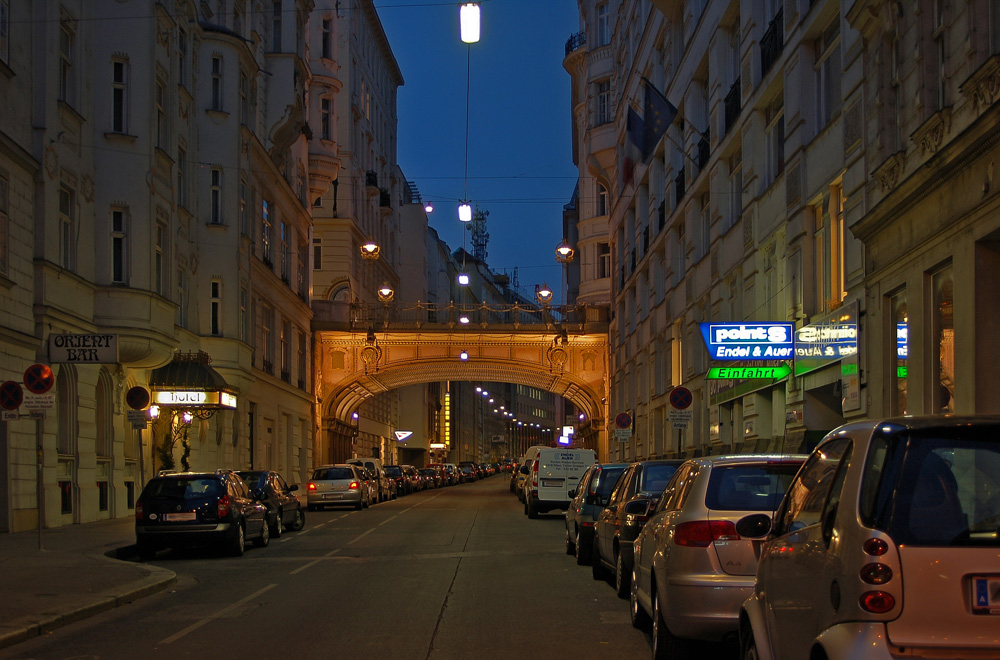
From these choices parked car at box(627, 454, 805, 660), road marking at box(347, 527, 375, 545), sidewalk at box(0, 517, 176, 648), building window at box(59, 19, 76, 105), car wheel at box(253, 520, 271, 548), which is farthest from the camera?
building window at box(59, 19, 76, 105)

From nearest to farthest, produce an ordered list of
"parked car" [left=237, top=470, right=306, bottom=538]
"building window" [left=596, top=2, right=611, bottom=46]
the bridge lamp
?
the bridge lamp → "parked car" [left=237, top=470, right=306, bottom=538] → "building window" [left=596, top=2, right=611, bottom=46]

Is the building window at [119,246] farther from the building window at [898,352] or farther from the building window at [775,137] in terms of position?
the building window at [898,352]

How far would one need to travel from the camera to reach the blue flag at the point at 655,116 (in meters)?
30.3

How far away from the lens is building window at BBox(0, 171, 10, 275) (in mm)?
22125

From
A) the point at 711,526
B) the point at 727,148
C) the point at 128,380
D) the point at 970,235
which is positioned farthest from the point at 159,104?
the point at 711,526

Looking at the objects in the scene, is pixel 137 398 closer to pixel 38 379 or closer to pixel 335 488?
pixel 38 379

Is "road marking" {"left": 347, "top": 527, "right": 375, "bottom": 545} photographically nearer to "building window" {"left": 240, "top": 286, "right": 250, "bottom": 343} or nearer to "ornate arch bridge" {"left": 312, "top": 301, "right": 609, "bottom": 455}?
"building window" {"left": 240, "top": 286, "right": 250, "bottom": 343}

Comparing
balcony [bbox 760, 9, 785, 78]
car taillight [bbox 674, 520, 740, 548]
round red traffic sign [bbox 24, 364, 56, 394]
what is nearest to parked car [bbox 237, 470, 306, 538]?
round red traffic sign [bbox 24, 364, 56, 394]

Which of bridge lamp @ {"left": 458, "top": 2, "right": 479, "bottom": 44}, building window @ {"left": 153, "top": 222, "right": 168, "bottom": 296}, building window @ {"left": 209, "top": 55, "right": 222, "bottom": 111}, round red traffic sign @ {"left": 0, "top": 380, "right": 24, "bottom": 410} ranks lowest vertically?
round red traffic sign @ {"left": 0, "top": 380, "right": 24, "bottom": 410}

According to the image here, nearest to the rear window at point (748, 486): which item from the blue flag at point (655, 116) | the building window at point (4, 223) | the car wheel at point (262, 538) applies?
the car wheel at point (262, 538)

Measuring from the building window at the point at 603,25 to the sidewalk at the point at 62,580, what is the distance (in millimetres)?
40670

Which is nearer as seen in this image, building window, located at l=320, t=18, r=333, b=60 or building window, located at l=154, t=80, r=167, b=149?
building window, located at l=154, t=80, r=167, b=149

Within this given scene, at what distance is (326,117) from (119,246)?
3408cm

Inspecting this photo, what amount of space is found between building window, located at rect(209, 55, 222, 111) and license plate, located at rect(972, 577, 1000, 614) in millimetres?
35683
